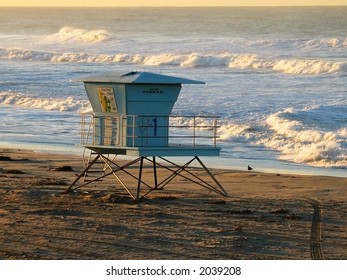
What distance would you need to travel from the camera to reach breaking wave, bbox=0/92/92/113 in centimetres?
4231

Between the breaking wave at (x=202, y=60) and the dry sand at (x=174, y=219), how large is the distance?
41464mm

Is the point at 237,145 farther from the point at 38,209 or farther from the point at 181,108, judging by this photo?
the point at 38,209

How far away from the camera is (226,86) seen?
173ft

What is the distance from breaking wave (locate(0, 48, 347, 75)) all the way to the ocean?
9cm

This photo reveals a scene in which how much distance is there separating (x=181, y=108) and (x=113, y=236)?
25.7m

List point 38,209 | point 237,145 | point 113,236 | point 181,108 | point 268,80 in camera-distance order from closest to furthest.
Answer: point 113,236
point 38,209
point 237,145
point 181,108
point 268,80

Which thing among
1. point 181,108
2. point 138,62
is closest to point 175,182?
point 181,108

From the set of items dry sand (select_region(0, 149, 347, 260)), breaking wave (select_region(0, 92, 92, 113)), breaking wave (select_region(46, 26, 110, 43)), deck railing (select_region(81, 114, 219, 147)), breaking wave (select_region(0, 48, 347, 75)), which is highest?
breaking wave (select_region(46, 26, 110, 43))

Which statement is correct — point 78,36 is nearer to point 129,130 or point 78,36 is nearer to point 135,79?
point 129,130

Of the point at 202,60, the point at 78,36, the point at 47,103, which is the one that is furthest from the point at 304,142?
the point at 78,36

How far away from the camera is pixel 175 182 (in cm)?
2256

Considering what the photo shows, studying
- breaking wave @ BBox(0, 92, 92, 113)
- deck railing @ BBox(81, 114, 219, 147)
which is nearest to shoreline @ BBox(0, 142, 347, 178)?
deck railing @ BBox(81, 114, 219, 147)

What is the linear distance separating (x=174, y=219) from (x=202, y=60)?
185 ft

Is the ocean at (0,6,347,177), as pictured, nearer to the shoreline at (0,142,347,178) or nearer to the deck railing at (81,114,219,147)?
the shoreline at (0,142,347,178)
